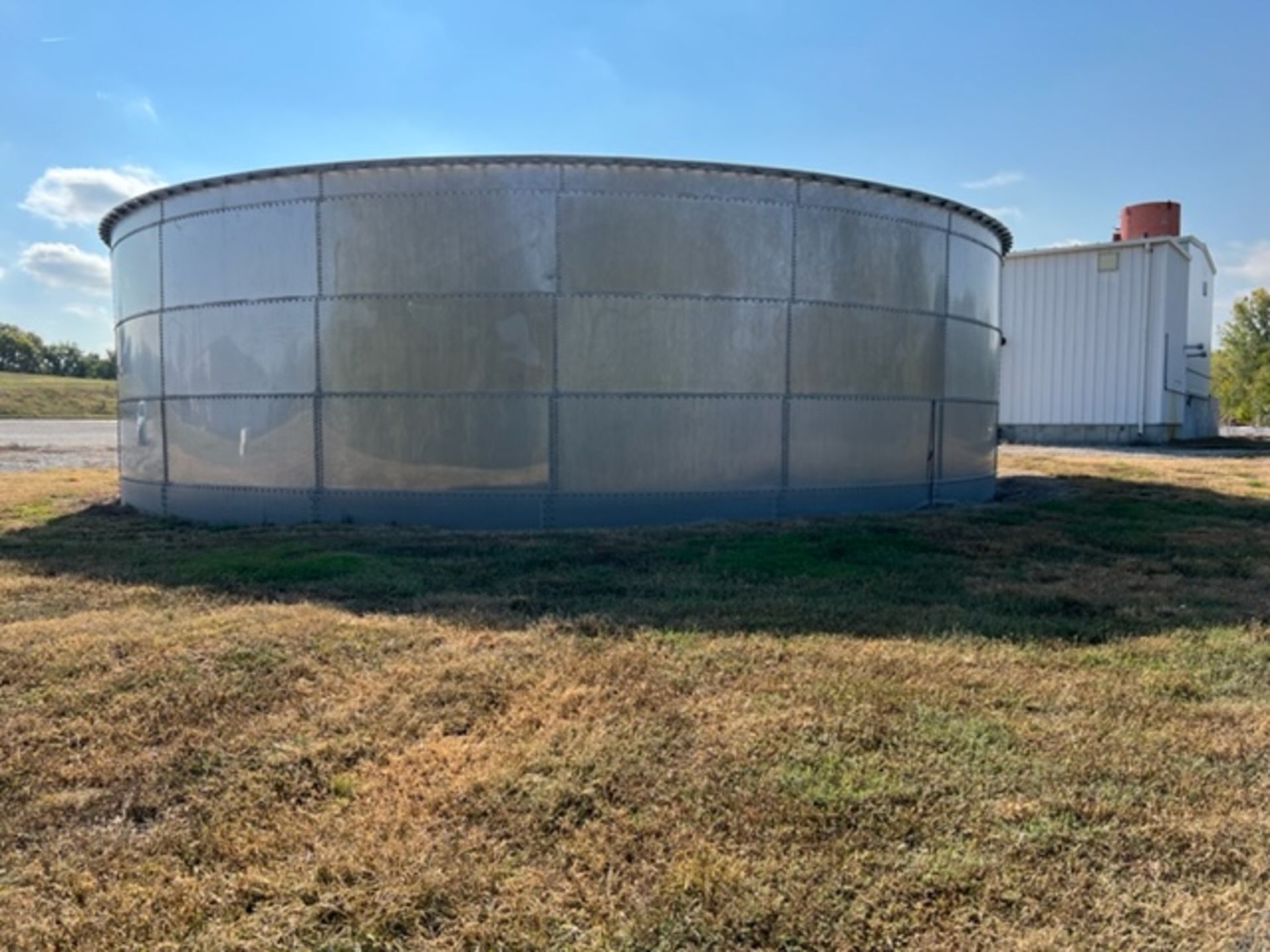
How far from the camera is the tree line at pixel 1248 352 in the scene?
52.8 metres

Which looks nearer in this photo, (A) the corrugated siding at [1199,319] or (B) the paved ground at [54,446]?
(B) the paved ground at [54,446]

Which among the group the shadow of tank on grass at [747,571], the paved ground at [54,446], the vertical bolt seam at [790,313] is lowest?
the shadow of tank on grass at [747,571]

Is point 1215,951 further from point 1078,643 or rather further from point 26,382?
point 26,382

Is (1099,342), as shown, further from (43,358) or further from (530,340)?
(43,358)

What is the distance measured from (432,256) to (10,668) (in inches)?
206

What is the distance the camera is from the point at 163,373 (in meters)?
9.98

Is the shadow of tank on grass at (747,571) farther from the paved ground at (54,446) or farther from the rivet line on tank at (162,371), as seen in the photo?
the paved ground at (54,446)

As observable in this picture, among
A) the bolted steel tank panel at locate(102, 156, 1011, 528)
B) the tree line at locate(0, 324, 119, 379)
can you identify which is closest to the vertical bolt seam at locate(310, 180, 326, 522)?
the bolted steel tank panel at locate(102, 156, 1011, 528)

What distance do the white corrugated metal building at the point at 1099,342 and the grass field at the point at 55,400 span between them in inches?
2015

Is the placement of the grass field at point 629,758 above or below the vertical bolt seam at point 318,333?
below

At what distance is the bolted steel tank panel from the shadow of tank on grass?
0.61 metres

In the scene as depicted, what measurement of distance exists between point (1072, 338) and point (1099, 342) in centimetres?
79

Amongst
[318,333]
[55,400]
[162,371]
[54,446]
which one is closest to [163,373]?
[162,371]

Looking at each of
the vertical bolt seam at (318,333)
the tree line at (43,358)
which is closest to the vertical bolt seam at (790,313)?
the vertical bolt seam at (318,333)
